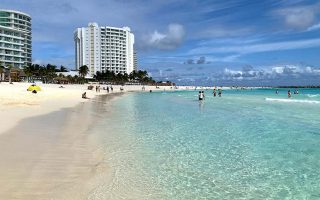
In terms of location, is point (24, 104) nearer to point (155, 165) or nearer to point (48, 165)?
point (48, 165)

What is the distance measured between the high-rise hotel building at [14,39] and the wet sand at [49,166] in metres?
113

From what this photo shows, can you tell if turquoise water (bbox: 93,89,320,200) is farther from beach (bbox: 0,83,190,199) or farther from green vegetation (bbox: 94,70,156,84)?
green vegetation (bbox: 94,70,156,84)

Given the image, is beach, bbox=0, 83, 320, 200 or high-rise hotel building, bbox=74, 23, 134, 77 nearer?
beach, bbox=0, 83, 320, 200

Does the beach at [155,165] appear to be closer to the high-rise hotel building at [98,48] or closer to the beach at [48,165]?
the beach at [48,165]

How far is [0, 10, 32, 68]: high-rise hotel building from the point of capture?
123m

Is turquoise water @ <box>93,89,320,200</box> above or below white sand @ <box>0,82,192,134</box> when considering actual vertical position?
below

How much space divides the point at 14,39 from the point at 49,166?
436ft

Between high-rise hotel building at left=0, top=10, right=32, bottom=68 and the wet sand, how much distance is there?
112763mm

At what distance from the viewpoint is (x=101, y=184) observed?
839 cm

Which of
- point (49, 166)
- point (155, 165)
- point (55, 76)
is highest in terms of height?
point (55, 76)

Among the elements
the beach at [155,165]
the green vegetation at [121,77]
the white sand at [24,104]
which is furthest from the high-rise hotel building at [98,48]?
the beach at [155,165]

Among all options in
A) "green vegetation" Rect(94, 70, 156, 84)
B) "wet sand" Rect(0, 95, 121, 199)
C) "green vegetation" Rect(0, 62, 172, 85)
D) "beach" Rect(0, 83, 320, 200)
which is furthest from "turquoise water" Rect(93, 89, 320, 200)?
"green vegetation" Rect(94, 70, 156, 84)

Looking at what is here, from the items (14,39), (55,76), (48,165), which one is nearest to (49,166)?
(48,165)

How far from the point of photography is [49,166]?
974cm
